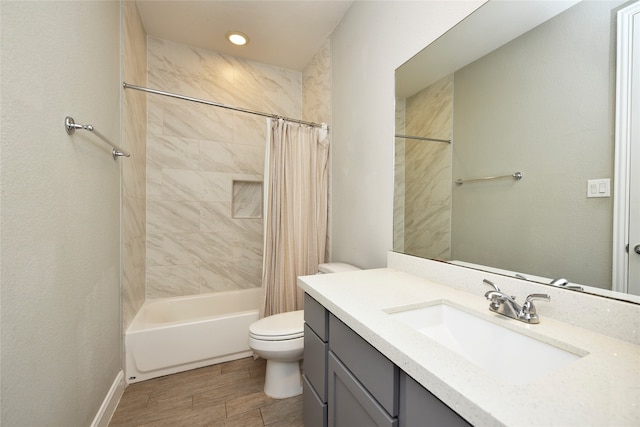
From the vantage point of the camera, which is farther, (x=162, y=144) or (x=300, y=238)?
(x=162, y=144)

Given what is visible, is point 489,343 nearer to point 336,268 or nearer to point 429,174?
point 429,174

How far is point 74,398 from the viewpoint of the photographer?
103cm

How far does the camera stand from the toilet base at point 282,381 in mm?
1530

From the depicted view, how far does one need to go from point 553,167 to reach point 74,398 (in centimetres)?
196

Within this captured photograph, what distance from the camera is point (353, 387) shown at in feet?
2.60

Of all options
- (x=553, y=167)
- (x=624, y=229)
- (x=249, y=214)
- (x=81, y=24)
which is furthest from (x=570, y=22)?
(x=249, y=214)

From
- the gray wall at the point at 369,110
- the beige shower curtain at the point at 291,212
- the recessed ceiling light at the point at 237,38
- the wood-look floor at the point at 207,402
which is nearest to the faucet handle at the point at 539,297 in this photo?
the gray wall at the point at 369,110

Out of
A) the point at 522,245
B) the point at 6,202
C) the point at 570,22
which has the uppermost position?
the point at 570,22

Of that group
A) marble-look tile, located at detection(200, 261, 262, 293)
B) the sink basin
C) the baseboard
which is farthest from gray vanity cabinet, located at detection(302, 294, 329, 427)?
marble-look tile, located at detection(200, 261, 262, 293)

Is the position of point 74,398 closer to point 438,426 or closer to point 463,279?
point 438,426

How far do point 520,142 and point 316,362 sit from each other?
115cm

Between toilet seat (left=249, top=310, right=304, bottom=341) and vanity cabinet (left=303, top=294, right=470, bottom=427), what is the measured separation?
28 cm

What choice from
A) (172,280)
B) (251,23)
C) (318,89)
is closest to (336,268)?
(172,280)

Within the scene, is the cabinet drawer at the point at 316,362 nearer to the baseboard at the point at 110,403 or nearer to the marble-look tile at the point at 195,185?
the baseboard at the point at 110,403
